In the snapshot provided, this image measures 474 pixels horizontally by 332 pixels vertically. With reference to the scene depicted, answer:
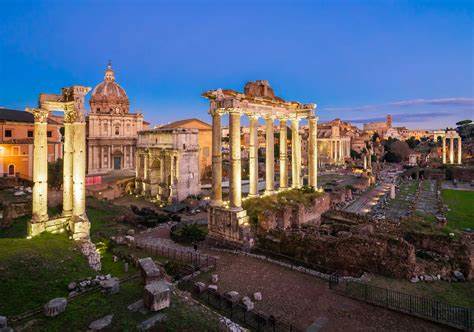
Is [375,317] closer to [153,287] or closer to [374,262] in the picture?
[374,262]

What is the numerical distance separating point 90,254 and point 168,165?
27589 millimetres

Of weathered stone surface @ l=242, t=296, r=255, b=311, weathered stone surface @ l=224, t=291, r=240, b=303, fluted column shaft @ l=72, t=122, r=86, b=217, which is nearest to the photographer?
weathered stone surface @ l=242, t=296, r=255, b=311

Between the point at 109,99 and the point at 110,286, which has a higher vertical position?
the point at 109,99

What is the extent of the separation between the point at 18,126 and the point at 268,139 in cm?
3790

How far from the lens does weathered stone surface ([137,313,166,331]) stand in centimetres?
902

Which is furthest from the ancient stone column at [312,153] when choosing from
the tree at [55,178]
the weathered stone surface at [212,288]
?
the tree at [55,178]

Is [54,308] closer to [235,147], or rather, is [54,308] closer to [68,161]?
[68,161]

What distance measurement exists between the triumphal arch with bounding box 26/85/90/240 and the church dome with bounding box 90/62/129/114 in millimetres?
41180

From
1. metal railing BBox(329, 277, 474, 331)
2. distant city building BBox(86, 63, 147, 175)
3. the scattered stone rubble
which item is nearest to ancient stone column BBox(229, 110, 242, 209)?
metal railing BBox(329, 277, 474, 331)

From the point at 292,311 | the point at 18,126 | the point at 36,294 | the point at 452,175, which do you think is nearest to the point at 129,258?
the point at 36,294

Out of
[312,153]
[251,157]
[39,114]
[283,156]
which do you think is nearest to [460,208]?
[312,153]

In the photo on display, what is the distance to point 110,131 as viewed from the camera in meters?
54.3

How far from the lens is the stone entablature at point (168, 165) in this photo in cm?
4084

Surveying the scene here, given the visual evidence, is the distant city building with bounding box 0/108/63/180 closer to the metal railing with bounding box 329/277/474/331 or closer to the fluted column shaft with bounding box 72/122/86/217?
the fluted column shaft with bounding box 72/122/86/217
